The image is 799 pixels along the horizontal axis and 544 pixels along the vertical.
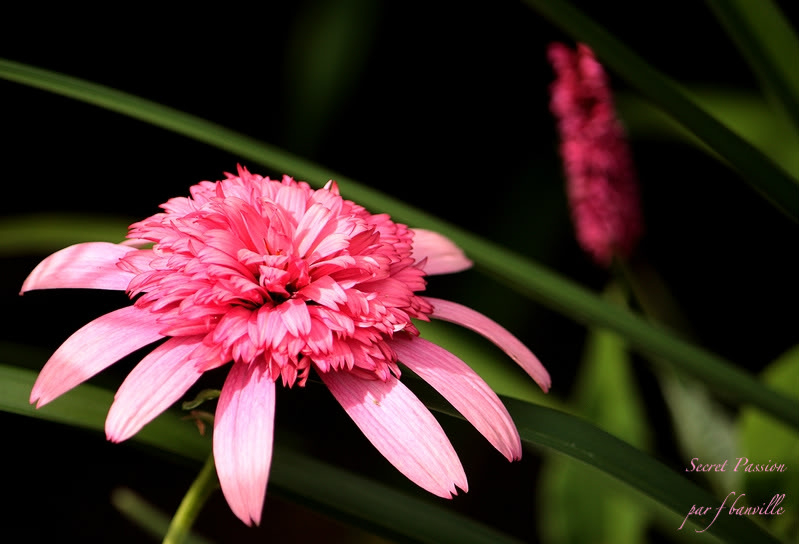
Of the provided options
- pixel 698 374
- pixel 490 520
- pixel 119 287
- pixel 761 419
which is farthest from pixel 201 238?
pixel 490 520

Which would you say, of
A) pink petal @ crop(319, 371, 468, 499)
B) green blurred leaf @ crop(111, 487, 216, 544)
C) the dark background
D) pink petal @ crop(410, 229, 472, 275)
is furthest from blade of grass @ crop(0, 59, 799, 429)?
the dark background

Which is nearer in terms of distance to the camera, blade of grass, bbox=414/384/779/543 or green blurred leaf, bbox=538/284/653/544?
blade of grass, bbox=414/384/779/543

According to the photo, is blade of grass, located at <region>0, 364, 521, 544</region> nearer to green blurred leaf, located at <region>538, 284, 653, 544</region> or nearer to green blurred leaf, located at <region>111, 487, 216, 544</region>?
green blurred leaf, located at <region>111, 487, 216, 544</region>

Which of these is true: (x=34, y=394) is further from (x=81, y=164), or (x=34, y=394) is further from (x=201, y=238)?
(x=81, y=164)

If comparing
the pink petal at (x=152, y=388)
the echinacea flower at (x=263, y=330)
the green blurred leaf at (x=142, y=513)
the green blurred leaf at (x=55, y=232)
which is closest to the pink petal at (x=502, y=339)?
the echinacea flower at (x=263, y=330)

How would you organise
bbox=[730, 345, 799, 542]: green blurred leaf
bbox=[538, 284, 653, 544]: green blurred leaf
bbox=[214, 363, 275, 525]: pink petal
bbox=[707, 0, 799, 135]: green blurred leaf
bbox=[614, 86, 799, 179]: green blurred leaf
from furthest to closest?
1. bbox=[614, 86, 799, 179]: green blurred leaf
2. bbox=[538, 284, 653, 544]: green blurred leaf
3. bbox=[730, 345, 799, 542]: green blurred leaf
4. bbox=[707, 0, 799, 135]: green blurred leaf
5. bbox=[214, 363, 275, 525]: pink petal

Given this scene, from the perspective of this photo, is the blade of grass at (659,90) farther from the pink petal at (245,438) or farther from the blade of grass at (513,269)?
the pink petal at (245,438)

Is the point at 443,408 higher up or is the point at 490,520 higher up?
the point at 443,408
